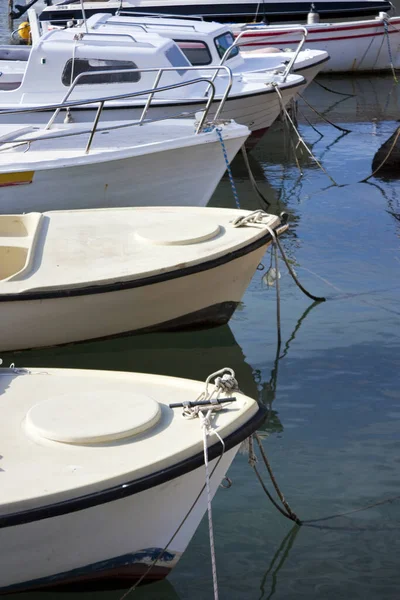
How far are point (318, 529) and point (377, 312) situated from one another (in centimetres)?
328

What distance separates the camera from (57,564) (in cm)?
394

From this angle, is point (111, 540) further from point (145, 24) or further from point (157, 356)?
point (145, 24)

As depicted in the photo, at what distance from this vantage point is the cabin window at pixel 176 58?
37.5ft

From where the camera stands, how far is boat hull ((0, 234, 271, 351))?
6.39 meters

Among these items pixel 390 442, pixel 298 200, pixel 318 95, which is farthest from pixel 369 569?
pixel 318 95

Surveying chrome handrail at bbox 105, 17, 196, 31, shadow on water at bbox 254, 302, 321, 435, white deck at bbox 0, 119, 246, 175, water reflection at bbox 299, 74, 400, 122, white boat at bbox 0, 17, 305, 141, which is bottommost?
water reflection at bbox 299, 74, 400, 122

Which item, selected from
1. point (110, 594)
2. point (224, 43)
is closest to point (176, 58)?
point (224, 43)

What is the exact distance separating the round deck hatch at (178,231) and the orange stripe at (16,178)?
5.93 ft

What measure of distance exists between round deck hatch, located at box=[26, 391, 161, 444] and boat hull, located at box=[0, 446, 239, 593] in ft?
0.96

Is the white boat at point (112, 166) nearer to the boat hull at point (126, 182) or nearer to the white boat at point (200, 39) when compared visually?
the boat hull at point (126, 182)

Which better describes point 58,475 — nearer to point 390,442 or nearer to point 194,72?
point 390,442

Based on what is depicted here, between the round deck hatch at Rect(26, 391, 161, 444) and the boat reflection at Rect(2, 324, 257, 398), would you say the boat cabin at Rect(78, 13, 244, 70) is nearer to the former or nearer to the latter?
the boat reflection at Rect(2, 324, 257, 398)

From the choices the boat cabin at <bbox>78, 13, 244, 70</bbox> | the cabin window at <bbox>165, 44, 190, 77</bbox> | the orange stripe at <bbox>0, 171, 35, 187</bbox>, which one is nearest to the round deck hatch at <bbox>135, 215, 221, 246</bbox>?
the orange stripe at <bbox>0, 171, 35, 187</bbox>

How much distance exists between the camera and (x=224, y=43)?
13.2 metres
